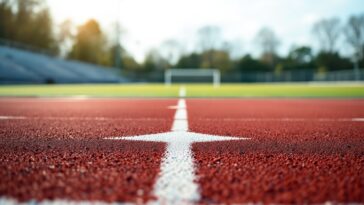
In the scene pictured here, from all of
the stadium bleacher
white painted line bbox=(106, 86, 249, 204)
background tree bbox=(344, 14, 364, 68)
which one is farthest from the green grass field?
background tree bbox=(344, 14, 364, 68)

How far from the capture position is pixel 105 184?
5.12ft

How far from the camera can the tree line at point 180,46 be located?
48.7 meters

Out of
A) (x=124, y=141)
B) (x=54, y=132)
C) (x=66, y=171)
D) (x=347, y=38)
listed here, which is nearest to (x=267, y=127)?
(x=124, y=141)

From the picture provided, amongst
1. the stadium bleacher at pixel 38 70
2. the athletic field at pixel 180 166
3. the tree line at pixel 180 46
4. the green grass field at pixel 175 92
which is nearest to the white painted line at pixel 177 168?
the athletic field at pixel 180 166

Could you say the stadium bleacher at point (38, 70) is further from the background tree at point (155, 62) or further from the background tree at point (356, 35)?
the background tree at point (356, 35)

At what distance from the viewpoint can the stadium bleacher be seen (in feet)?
86.1

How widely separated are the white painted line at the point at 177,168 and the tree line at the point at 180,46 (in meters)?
48.8

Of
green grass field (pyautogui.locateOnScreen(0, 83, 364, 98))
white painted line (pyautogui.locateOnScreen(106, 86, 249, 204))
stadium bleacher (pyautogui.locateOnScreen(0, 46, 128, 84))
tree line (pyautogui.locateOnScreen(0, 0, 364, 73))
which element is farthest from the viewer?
tree line (pyautogui.locateOnScreen(0, 0, 364, 73))

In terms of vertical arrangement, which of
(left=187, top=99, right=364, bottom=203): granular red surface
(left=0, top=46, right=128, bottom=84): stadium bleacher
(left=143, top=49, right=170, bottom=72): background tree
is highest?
(left=143, top=49, right=170, bottom=72): background tree

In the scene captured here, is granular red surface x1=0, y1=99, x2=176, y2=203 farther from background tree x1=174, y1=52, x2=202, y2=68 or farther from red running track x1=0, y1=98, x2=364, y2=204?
background tree x1=174, y1=52, x2=202, y2=68

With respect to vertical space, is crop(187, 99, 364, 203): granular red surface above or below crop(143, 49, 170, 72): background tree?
below

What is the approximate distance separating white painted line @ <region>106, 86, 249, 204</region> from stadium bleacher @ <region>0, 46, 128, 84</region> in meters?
23.6

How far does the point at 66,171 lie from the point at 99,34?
60.8 m

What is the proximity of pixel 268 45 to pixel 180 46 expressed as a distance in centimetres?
1317
